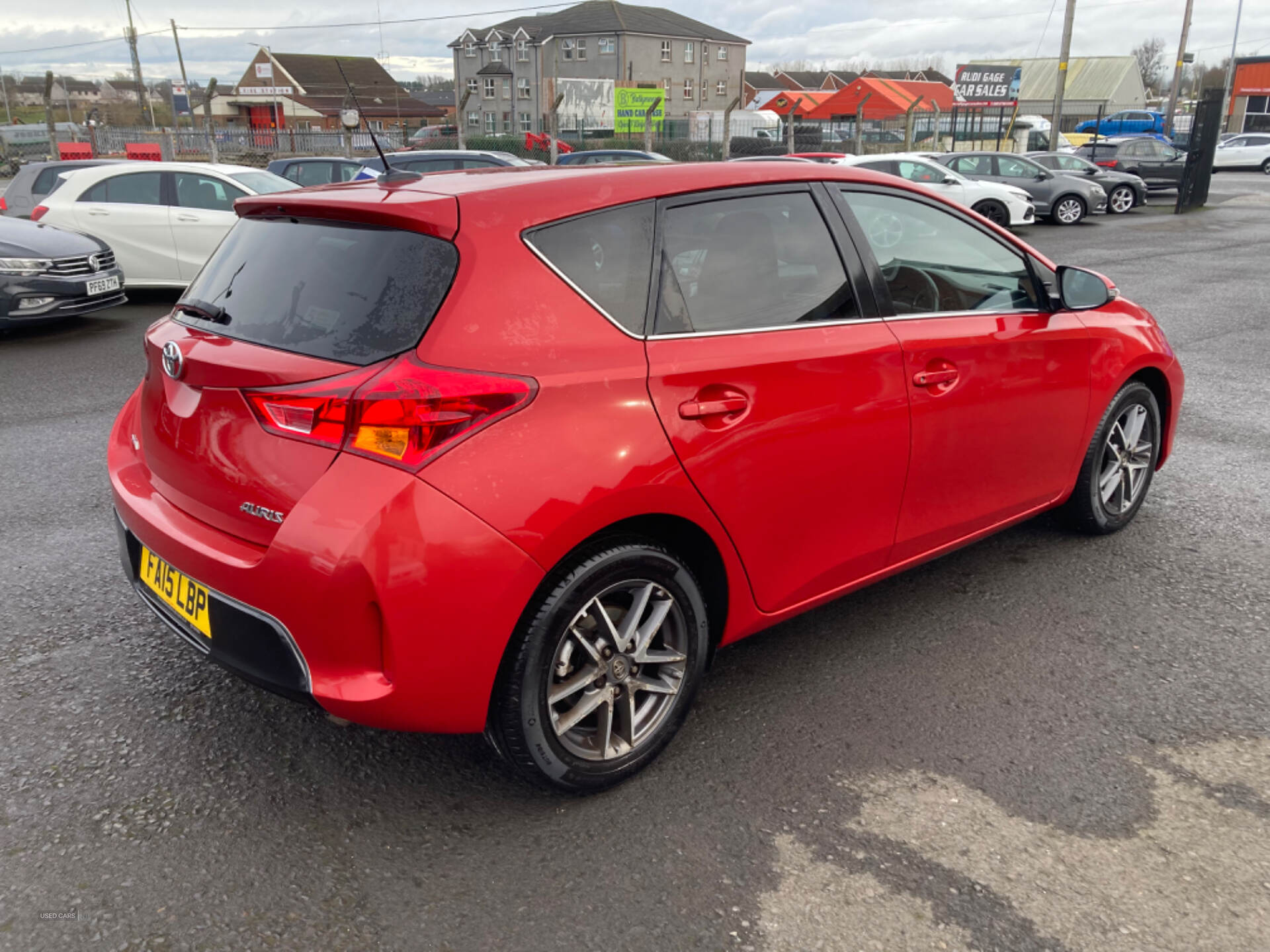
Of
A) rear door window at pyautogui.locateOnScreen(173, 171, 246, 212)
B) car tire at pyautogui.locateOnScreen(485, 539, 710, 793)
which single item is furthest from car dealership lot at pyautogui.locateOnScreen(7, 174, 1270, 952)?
rear door window at pyautogui.locateOnScreen(173, 171, 246, 212)

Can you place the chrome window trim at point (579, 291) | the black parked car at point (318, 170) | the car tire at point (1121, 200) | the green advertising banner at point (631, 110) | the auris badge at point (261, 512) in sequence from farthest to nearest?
the green advertising banner at point (631, 110) → the car tire at point (1121, 200) → the black parked car at point (318, 170) → the chrome window trim at point (579, 291) → the auris badge at point (261, 512)

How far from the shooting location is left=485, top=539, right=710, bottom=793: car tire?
2.43 metres

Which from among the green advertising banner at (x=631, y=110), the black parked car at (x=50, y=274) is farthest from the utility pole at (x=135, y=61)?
the black parked car at (x=50, y=274)

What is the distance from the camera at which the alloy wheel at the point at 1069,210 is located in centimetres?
2048

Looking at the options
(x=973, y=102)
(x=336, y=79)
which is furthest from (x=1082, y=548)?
(x=336, y=79)

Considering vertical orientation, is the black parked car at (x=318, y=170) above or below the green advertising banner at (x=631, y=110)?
below

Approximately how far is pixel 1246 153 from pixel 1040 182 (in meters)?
27.3

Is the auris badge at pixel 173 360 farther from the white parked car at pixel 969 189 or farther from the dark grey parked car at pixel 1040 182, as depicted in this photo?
the dark grey parked car at pixel 1040 182

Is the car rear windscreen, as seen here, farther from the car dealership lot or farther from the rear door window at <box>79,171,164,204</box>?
the rear door window at <box>79,171,164,204</box>

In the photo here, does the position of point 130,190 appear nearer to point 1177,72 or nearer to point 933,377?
point 933,377

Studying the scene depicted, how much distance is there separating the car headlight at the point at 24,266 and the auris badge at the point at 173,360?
7.39 m

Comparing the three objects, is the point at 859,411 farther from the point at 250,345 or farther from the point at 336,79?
the point at 336,79

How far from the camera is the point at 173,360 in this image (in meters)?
2.66

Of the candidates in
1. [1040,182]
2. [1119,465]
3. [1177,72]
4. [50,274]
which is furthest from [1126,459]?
[1177,72]
